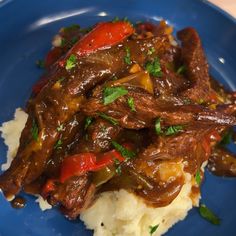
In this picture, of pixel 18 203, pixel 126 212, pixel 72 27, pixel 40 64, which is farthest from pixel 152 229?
pixel 72 27

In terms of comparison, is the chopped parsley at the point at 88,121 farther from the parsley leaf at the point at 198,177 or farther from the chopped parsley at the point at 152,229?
the parsley leaf at the point at 198,177

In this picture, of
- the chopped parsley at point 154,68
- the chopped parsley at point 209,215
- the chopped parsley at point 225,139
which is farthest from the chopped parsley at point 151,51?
the chopped parsley at point 209,215

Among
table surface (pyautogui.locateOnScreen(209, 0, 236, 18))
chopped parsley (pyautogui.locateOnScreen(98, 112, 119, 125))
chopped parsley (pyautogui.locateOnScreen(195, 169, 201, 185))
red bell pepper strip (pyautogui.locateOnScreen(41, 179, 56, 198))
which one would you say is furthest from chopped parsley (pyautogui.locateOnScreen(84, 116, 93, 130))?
table surface (pyautogui.locateOnScreen(209, 0, 236, 18))

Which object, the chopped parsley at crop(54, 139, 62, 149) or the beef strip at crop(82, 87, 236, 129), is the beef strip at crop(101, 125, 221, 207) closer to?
the beef strip at crop(82, 87, 236, 129)

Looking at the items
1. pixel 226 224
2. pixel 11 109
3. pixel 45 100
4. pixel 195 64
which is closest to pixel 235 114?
pixel 195 64

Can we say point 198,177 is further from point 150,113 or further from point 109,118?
point 109,118

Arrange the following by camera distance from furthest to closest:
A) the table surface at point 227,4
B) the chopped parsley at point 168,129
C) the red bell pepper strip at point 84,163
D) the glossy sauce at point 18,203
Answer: the table surface at point 227,4 < the glossy sauce at point 18,203 < the chopped parsley at point 168,129 < the red bell pepper strip at point 84,163

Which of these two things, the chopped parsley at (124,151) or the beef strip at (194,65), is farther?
the beef strip at (194,65)

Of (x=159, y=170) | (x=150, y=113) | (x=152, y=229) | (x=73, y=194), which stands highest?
(x=150, y=113)

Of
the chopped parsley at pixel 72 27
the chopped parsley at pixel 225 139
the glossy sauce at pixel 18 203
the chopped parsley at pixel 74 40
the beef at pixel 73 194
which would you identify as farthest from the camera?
the chopped parsley at pixel 72 27
